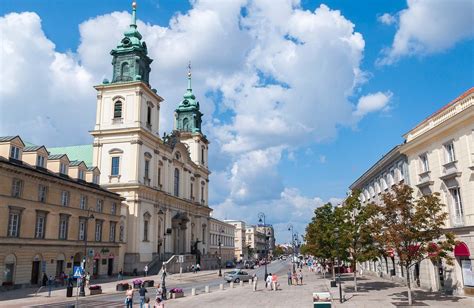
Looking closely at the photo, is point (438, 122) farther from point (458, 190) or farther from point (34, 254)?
point (34, 254)

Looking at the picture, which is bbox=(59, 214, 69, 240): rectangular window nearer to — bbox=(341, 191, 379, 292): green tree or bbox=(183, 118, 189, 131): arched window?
bbox=(341, 191, 379, 292): green tree

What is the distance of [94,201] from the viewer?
49.3 meters

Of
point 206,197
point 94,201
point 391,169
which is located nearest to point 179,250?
point 206,197

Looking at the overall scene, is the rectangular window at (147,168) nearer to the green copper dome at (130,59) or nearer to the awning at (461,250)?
the green copper dome at (130,59)

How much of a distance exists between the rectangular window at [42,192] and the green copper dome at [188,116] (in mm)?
55879

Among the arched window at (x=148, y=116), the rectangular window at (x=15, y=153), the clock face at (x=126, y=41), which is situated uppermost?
the clock face at (x=126, y=41)

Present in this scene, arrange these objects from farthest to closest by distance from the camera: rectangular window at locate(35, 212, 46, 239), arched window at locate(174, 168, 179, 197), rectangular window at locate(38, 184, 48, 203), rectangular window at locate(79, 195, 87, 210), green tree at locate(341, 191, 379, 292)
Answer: arched window at locate(174, 168, 179, 197), rectangular window at locate(79, 195, 87, 210), rectangular window at locate(38, 184, 48, 203), rectangular window at locate(35, 212, 46, 239), green tree at locate(341, 191, 379, 292)

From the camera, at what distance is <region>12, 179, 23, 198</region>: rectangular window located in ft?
120

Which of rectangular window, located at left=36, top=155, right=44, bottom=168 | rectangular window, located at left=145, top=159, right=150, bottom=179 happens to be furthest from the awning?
rectangular window, located at left=145, top=159, right=150, bottom=179

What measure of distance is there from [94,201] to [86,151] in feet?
76.8

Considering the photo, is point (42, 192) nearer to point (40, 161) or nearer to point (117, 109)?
point (40, 161)

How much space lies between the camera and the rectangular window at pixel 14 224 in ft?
118

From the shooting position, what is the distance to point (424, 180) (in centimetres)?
3241

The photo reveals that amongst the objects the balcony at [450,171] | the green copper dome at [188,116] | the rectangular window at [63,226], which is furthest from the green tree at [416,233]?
the green copper dome at [188,116]
